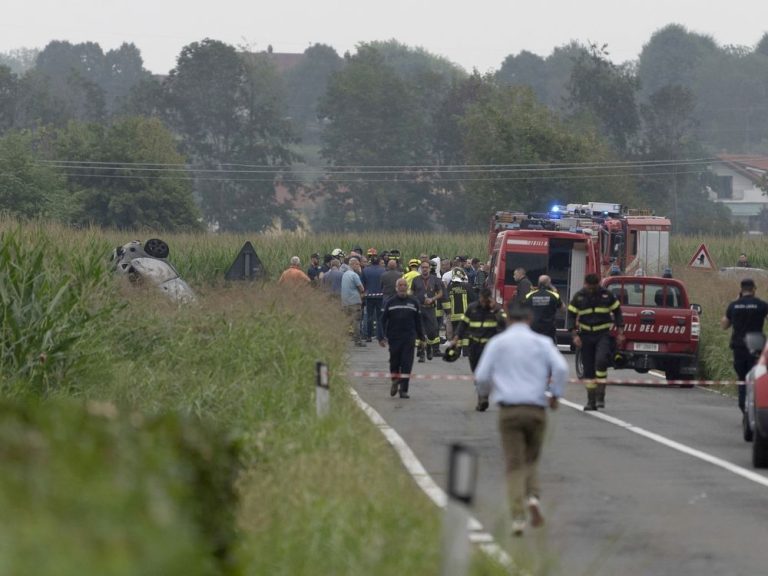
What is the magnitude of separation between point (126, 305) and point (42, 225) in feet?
15.4

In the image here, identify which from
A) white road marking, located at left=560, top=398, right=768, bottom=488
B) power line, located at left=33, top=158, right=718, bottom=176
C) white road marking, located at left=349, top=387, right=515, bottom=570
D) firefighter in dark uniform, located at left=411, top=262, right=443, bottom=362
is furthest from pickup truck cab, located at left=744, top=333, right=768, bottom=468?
power line, located at left=33, top=158, right=718, bottom=176

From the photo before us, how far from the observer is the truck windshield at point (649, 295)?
27234 millimetres

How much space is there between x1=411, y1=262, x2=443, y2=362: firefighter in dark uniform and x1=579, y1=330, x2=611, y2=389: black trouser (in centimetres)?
915

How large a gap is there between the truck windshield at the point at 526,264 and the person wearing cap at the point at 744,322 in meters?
16.0

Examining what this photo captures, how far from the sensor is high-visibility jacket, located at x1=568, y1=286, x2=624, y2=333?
20953mm

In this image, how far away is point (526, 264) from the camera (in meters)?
36.3

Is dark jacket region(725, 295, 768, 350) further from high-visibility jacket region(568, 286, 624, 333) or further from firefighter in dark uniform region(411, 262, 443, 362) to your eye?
firefighter in dark uniform region(411, 262, 443, 362)

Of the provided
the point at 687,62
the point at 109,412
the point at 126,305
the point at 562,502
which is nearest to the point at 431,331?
the point at 126,305

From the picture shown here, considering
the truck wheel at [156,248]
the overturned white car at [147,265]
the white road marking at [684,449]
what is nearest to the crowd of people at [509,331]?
the white road marking at [684,449]

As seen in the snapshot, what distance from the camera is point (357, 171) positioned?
4513 inches

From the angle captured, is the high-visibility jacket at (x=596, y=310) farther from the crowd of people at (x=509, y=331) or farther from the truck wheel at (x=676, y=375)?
the truck wheel at (x=676, y=375)

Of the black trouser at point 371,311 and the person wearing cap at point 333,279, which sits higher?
the person wearing cap at point 333,279

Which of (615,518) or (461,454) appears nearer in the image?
(461,454)

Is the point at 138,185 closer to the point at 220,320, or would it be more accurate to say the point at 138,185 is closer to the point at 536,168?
Result: the point at 536,168
